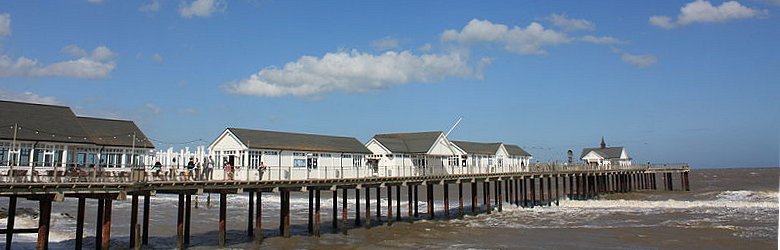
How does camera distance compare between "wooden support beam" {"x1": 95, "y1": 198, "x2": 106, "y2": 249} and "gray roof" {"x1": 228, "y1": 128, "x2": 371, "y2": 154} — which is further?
"gray roof" {"x1": 228, "y1": 128, "x2": 371, "y2": 154}

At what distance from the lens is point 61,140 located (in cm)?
2550

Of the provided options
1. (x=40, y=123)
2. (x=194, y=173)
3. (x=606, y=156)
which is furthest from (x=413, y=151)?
(x=606, y=156)

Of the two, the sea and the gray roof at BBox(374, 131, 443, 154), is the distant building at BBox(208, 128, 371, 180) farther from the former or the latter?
the gray roof at BBox(374, 131, 443, 154)

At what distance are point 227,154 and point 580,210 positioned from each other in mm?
25655

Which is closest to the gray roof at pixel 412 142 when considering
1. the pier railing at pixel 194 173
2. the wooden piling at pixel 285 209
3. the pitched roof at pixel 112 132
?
the pier railing at pixel 194 173

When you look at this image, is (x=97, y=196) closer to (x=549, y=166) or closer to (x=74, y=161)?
(x=74, y=161)

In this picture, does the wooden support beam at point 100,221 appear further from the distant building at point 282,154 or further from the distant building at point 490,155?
the distant building at point 490,155

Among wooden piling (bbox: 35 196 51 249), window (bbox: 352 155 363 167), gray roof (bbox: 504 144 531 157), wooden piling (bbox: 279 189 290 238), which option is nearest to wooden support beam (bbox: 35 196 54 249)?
wooden piling (bbox: 35 196 51 249)

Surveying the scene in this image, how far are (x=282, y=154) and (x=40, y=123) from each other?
11444 mm

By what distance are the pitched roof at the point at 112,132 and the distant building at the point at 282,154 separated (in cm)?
384

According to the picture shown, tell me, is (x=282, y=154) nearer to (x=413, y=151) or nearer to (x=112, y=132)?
(x=112, y=132)

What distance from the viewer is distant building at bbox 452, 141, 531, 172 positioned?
5354cm

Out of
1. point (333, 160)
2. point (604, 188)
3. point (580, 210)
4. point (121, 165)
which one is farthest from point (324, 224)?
point (604, 188)

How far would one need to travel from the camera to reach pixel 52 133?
2559 cm
